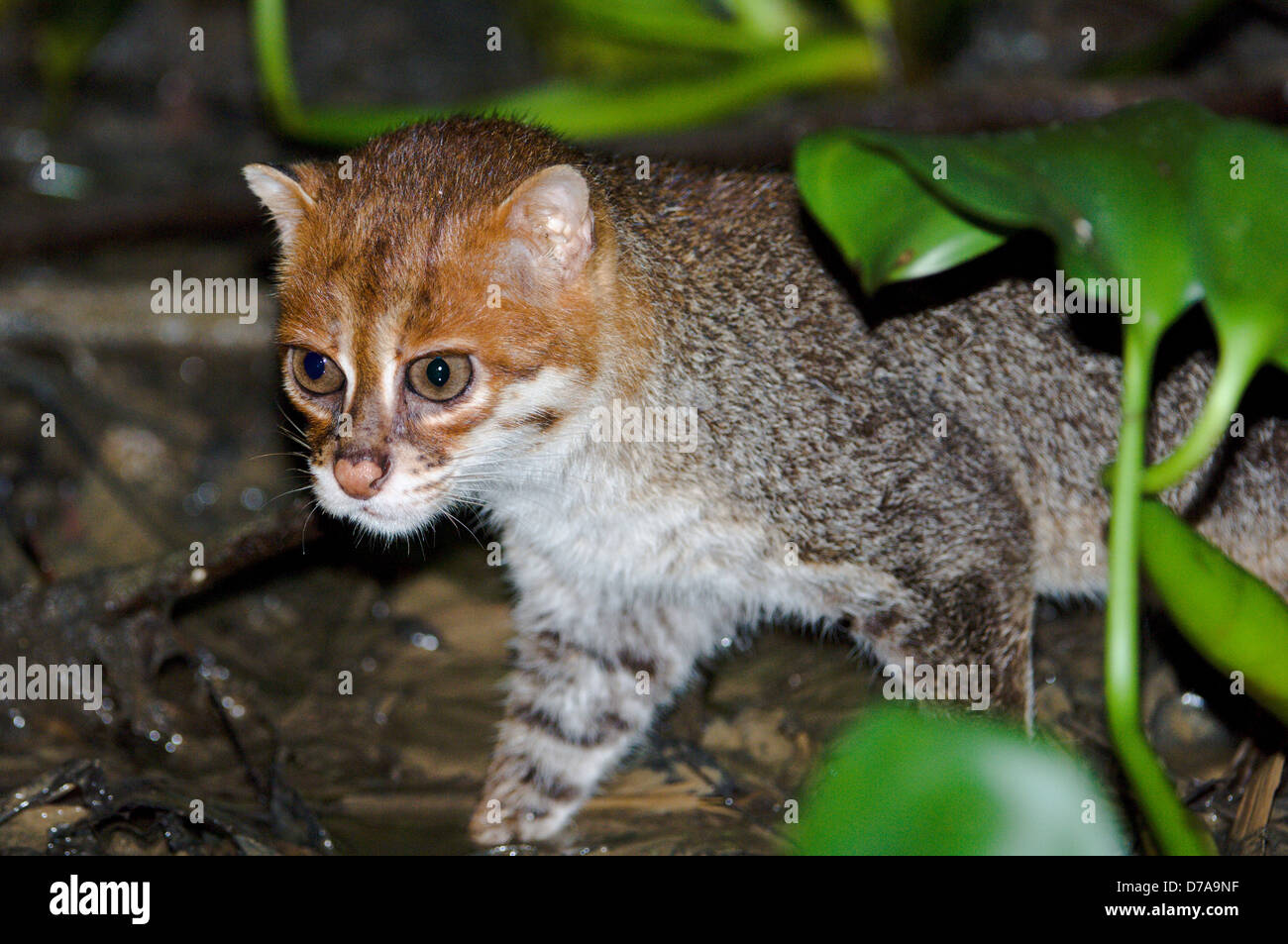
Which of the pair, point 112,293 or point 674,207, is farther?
point 112,293

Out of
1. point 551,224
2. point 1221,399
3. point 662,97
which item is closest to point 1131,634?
point 1221,399

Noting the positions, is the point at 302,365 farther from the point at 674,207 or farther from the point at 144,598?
the point at 144,598

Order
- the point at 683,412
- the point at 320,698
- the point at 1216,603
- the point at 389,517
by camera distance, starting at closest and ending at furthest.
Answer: the point at 1216,603, the point at 389,517, the point at 683,412, the point at 320,698

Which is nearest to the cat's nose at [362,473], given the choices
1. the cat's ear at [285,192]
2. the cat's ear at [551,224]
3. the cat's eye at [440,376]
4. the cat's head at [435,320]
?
the cat's head at [435,320]

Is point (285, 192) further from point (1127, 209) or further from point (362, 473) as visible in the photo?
point (1127, 209)

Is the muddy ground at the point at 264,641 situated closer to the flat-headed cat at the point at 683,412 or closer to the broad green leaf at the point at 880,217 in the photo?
the flat-headed cat at the point at 683,412

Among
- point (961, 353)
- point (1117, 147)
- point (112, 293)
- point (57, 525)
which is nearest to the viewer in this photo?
point (1117, 147)
